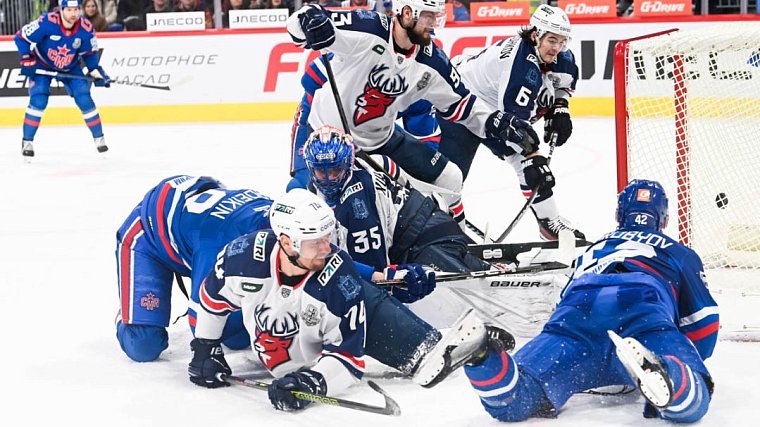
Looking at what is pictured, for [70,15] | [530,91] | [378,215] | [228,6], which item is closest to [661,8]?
[228,6]

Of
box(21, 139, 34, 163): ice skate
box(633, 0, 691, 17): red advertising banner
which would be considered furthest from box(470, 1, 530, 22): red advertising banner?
box(21, 139, 34, 163): ice skate

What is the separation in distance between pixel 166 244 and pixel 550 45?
81.4 inches

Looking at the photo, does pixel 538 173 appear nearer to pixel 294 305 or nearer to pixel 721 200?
pixel 721 200

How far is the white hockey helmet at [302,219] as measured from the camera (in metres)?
3.09

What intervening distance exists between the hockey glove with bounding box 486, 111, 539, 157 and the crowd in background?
518 centimetres

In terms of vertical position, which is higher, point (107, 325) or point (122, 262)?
point (122, 262)

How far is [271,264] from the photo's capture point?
3.21 m

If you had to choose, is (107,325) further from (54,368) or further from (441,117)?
(441,117)

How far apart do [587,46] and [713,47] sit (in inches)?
215

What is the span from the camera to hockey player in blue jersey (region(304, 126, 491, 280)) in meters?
3.59

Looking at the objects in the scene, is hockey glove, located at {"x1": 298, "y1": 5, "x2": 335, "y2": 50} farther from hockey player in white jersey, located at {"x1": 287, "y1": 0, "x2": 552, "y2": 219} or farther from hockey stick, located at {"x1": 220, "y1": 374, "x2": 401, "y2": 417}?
hockey stick, located at {"x1": 220, "y1": 374, "x2": 401, "y2": 417}

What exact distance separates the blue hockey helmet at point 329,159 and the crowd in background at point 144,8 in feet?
20.9

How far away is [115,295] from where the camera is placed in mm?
4691

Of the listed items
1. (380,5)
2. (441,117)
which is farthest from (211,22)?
(441,117)
